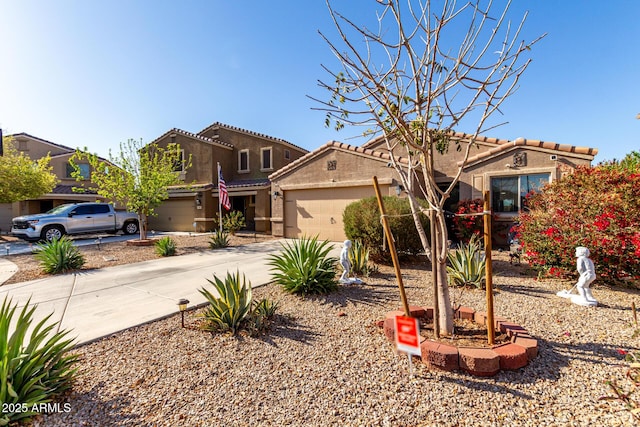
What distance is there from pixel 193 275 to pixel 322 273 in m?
3.71

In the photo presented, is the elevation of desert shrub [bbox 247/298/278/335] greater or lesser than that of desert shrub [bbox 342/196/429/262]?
lesser

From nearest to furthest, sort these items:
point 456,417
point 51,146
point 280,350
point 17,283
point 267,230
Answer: point 456,417, point 280,350, point 17,283, point 267,230, point 51,146

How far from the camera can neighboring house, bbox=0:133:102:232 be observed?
66.3 feet

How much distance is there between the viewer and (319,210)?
13.5m

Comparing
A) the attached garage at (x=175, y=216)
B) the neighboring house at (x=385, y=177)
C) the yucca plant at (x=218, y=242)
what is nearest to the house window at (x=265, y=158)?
the neighboring house at (x=385, y=177)

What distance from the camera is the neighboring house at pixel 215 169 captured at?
18.3 metres

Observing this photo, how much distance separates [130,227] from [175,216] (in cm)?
302

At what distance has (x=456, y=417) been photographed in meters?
2.31

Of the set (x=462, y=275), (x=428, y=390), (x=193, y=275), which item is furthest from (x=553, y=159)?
(x=193, y=275)

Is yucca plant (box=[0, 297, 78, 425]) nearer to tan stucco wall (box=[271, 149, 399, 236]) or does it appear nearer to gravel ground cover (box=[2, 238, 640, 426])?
gravel ground cover (box=[2, 238, 640, 426])

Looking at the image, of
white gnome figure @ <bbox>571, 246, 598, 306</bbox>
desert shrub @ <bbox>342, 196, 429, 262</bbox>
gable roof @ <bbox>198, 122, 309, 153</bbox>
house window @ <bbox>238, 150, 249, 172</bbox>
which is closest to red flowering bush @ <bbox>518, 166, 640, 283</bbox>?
white gnome figure @ <bbox>571, 246, 598, 306</bbox>

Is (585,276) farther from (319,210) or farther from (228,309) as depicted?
(319,210)

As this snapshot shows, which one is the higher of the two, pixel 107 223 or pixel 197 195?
pixel 197 195

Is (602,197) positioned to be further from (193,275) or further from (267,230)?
(267,230)
